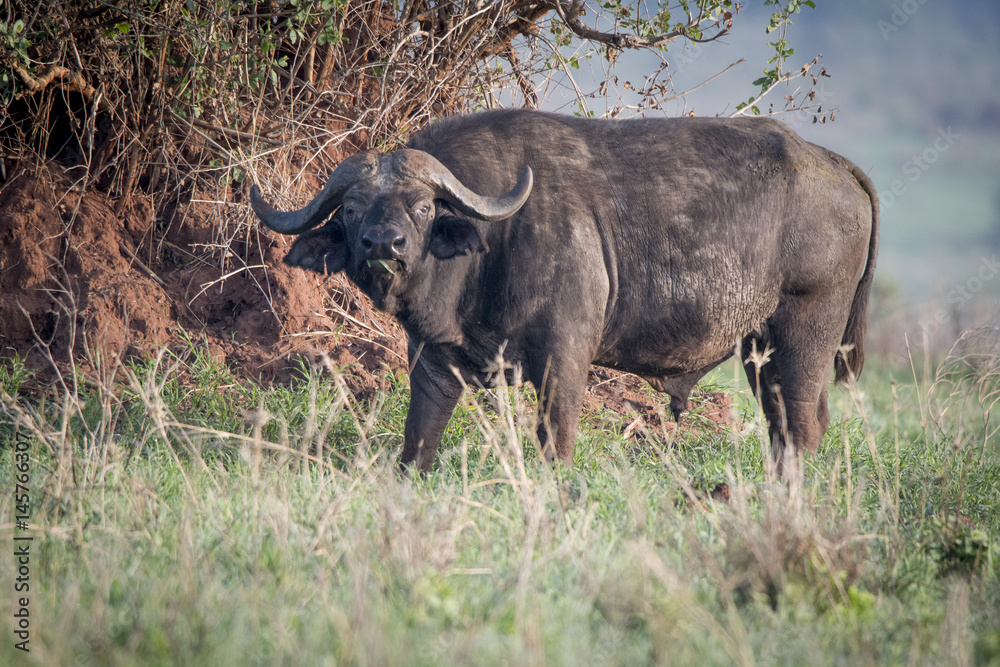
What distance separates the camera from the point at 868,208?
16.8 feet

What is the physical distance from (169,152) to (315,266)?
2.29m

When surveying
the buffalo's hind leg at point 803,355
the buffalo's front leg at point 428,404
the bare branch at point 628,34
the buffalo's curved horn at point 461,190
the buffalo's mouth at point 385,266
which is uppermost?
the bare branch at point 628,34

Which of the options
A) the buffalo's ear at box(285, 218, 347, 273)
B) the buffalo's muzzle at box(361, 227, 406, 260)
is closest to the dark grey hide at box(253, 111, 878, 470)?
the buffalo's ear at box(285, 218, 347, 273)

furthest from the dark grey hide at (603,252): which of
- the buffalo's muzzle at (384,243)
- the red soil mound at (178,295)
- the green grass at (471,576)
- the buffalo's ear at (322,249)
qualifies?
the red soil mound at (178,295)

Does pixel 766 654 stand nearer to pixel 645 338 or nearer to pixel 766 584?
pixel 766 584

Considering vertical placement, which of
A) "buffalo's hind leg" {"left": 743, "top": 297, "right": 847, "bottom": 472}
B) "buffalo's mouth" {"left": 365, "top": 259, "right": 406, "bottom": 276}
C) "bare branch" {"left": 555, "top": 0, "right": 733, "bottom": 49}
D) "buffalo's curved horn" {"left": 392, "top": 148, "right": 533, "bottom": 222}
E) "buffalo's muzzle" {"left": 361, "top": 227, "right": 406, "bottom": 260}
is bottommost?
"buffalo's hind leg" {"left": 743, "top": 297, "right": 847, "bottom": 472}

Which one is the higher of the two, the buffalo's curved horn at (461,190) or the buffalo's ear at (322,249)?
the buffalo's curved horn at (461,190)

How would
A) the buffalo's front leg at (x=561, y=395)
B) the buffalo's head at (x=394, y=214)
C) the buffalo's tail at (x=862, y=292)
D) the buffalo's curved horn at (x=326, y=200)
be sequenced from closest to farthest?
the buffalo's head at (x=394, y=214) < the buffalo's curved horn at (x=326, y=200) < the buffalo's front leg at (x=561, y=395) < the buffalo's tail at (x=862, y=292)

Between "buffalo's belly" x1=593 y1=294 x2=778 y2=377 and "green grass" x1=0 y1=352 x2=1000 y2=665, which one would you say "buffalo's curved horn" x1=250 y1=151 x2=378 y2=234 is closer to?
"green grass" x1=0 y1=352 x2=1000 y2=665

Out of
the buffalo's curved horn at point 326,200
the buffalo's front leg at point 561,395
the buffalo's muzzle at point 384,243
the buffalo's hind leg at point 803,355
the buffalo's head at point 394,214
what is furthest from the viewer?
the buffalo's hind leg at point 803,355

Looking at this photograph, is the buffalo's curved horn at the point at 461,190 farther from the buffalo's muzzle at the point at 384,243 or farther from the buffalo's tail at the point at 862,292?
the buffalo's tail at the point at 862,292

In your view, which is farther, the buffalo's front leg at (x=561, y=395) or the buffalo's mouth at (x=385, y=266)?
the buffalo's front leg at (x=561, y=395)

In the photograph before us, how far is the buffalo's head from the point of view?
165 inches

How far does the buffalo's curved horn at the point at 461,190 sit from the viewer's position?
14.0 ft
